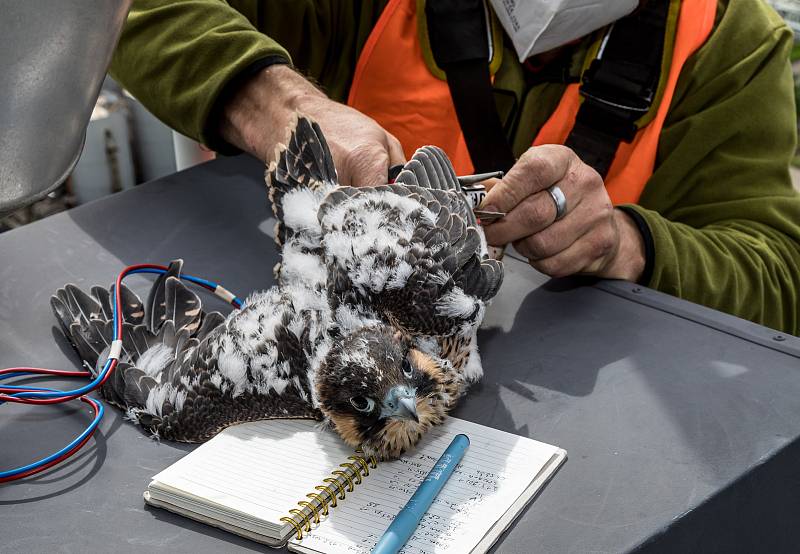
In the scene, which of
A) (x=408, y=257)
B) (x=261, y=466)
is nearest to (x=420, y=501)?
(x=261, y=466)

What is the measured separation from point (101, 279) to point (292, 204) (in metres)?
0.43

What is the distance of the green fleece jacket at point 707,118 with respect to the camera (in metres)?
1.64

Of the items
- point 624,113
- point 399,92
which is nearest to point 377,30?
point 399,92

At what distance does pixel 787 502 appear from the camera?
1.12m

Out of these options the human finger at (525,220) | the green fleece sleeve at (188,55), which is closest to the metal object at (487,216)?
the human finger at (525,220)

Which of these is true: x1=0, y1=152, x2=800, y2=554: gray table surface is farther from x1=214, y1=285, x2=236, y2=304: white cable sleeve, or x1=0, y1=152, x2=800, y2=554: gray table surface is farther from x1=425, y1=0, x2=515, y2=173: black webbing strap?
x1=425, y1=0, x2=515, y2=173: black webbing strap

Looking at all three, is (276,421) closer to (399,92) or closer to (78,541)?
(78,541)

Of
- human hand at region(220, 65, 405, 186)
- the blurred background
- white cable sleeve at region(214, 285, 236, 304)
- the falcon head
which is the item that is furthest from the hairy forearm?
the blurred background

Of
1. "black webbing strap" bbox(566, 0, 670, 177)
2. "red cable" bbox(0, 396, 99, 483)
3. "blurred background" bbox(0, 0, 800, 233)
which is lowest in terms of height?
"blurred background" bbox(0, 0, 800, 233)

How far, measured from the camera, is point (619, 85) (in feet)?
5.32

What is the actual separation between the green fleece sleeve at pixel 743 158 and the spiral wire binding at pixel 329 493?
90 centimetres

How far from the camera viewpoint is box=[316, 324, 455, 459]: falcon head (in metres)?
1.00

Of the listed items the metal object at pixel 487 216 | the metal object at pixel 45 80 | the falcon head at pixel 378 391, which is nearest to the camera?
the metal object at pixel 45 80

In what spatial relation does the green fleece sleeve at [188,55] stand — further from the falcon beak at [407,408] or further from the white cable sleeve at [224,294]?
the falcon beak at [407,408]
